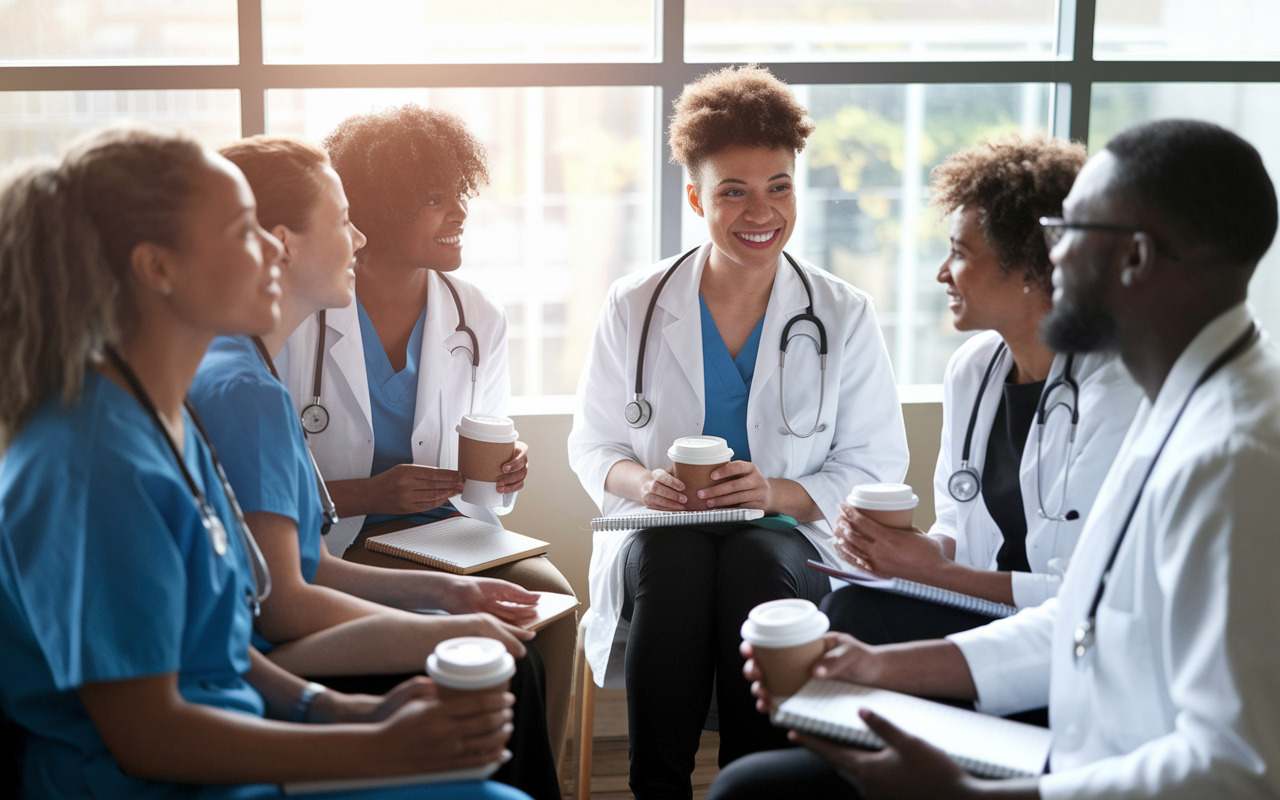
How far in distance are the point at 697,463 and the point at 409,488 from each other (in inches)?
23.3

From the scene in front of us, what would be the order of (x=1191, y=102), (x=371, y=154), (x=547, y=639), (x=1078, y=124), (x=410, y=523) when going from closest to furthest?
1. (x=547, y=639)
2. (x=410, y=523)
3. (x=371, y=154)
4. (x=1078, y=124)
5. (x=1191, y=102)

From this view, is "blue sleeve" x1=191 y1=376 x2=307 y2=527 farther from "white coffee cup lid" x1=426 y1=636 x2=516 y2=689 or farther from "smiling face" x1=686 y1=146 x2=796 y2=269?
"smiling face" x1=686 y1=146 x2=796 y2=269

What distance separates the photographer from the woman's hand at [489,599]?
1.62 meters

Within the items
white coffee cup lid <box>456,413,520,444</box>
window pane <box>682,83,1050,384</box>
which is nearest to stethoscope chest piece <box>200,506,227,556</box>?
white coffee cup lid <box>456,413,520,444</box>

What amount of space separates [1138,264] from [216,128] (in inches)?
95.2

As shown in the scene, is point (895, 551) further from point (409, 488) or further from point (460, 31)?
point (460, 31)

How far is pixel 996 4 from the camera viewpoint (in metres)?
3.04

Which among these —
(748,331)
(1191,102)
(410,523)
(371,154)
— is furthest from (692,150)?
(1191,102)

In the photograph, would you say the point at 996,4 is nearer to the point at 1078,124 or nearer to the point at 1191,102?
the point at 1078,124

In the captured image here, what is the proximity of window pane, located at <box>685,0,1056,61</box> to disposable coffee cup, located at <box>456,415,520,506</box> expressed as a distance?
1423mm

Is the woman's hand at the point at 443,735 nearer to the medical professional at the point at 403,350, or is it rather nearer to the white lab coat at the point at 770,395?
the medical professional at the point at 403,350

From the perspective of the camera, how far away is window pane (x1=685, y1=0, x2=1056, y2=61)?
9.56ft

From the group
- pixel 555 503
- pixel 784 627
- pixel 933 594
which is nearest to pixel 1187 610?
pixel 784 627

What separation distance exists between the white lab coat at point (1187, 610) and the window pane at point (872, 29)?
198 centimetres
